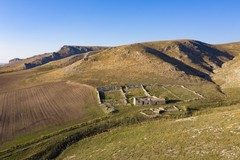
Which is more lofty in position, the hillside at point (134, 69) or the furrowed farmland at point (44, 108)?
the hillside at point (134, 69)

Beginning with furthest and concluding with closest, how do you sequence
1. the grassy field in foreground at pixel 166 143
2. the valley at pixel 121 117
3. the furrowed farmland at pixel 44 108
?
the furrowed farmland at pixel 44 108, the valley at pixel 121 117, the grassy field in foreground at pixel 166 143

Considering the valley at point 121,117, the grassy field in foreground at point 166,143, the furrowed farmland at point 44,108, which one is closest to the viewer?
the grassy field in foreground at point 166,143

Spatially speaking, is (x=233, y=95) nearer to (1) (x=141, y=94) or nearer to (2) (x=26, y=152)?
(1) (x=141, y=94)

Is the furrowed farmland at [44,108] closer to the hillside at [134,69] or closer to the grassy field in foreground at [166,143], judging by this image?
the grassy field in foreground at [166,143]

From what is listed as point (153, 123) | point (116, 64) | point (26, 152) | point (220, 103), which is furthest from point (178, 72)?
point (26, 152)

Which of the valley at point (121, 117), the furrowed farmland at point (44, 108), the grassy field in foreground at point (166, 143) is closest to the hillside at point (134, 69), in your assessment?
the valley at point (121, 117)

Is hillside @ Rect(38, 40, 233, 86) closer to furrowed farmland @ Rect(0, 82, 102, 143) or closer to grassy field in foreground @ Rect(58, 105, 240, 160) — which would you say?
furrowed farmland @ Rect(0, 82, 102, 143)
